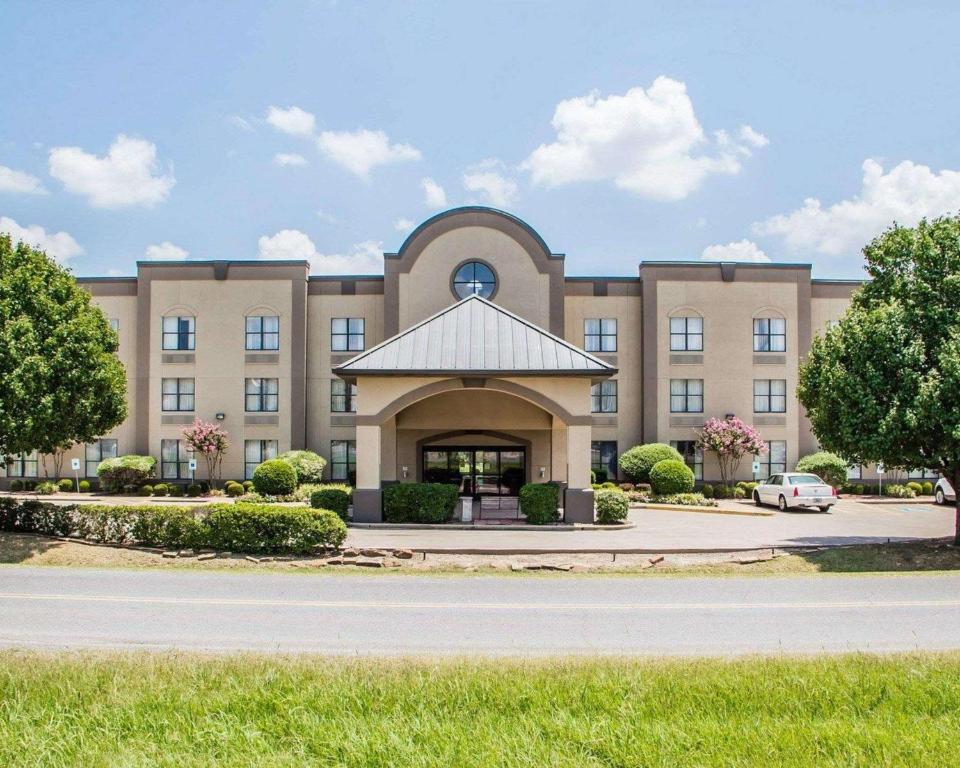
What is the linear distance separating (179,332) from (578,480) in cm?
2291

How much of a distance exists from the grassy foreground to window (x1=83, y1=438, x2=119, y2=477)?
31.6m

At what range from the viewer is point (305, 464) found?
32.5 m

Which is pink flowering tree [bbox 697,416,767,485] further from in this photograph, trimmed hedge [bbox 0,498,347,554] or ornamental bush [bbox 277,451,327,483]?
trimmed hedge [bbox 0,498,347,554]

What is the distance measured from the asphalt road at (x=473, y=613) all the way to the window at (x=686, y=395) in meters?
22.2

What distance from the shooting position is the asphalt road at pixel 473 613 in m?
8.58

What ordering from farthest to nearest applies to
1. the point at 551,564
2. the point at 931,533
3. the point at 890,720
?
the point at 931,533
the point at 551,564
the point at 890,720

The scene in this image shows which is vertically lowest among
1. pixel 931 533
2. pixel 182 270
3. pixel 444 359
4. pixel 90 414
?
pixel 931 533

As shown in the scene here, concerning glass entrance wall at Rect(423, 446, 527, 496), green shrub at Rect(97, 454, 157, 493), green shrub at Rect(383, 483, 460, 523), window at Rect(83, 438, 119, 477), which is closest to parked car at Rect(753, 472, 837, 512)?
glass entrance wall at Rect(423, 446, 527, 496)

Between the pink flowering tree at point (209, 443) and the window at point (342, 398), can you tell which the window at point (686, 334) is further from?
the pink flowering tree at point (209, 443)

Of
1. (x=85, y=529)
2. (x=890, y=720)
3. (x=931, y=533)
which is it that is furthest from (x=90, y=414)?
(x=931, y=533)

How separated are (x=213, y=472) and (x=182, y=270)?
9.89m

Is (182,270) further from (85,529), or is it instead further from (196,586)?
(196,586)

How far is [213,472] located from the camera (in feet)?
114

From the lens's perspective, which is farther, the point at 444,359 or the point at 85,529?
the point at 444,359
